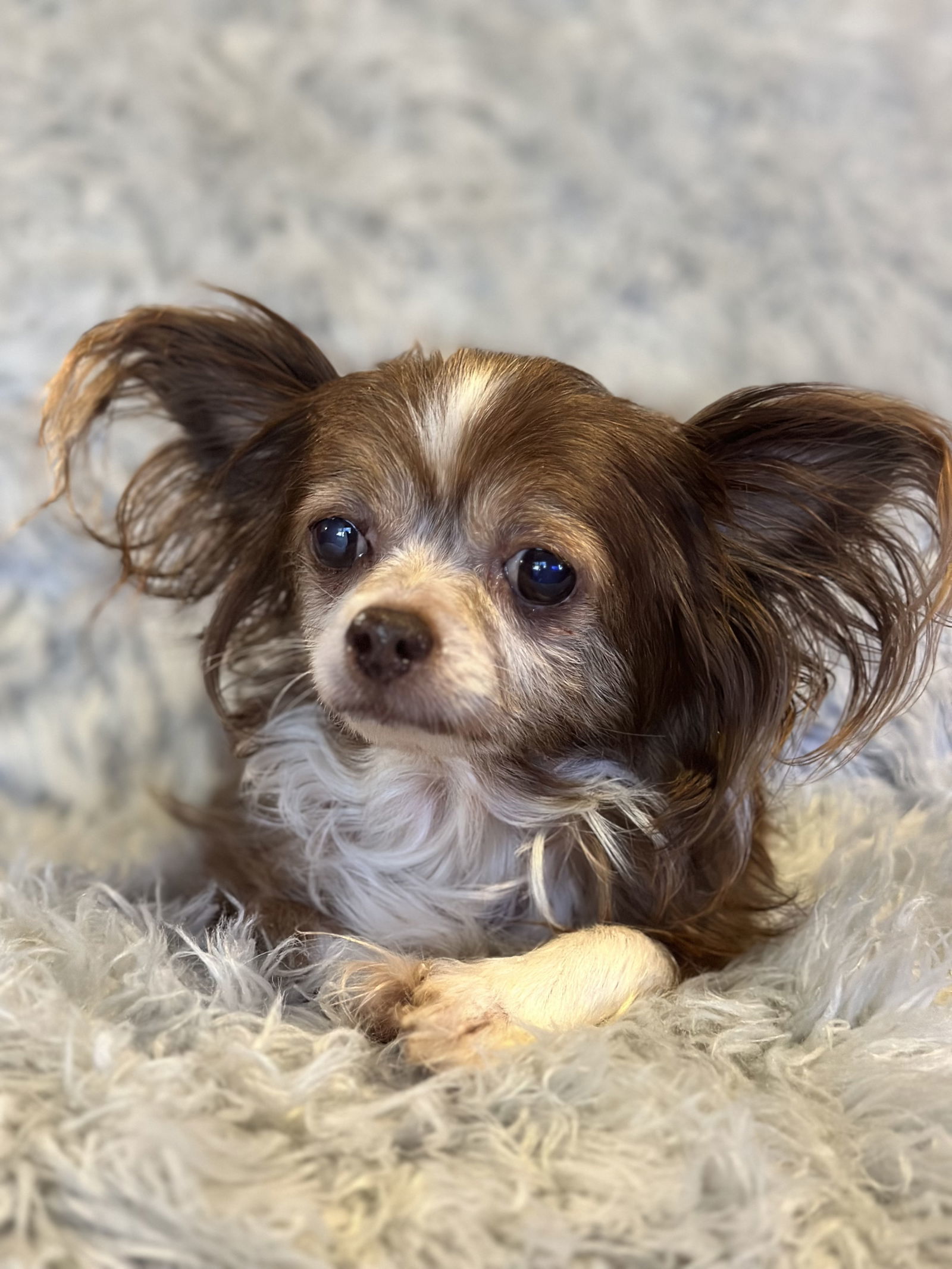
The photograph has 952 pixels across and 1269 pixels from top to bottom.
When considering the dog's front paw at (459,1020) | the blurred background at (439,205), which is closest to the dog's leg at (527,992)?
the dog's front paw at (459,1020)

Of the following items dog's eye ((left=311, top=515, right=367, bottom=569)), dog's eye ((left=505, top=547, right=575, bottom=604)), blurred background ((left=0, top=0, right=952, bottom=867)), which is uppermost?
blurred background ((left=0, top=0, right=952, bottom=867))

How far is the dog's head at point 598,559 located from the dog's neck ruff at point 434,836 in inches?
4.2

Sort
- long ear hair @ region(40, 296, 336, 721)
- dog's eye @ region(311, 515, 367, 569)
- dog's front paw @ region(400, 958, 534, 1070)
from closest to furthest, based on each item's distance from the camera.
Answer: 1. dog's front paw @ region(400, 958, 534, 1070)
2. dog's eye @ region(311, 515, 367, 569)
3. long ear hair @ region(40, 296, 336, 721)

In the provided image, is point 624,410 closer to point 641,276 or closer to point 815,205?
point 641,276

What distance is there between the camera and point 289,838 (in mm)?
2150

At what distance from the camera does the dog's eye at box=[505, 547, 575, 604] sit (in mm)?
1786

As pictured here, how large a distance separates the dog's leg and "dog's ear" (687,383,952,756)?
410 mm

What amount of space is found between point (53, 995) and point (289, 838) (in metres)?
0.69

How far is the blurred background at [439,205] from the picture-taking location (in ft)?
8.75

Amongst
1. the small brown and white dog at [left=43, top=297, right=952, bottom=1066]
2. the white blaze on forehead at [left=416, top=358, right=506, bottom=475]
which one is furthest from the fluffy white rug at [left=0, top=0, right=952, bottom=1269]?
the white blaze on forehead at [left=416, top=358, right=506, bottom=475]

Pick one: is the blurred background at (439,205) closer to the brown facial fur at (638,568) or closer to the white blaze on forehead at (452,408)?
the brown facial fur at (638,568)

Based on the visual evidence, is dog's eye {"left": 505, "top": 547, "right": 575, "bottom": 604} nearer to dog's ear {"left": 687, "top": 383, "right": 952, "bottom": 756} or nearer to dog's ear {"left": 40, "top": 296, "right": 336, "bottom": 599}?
dog's ear {"left": 687, "top": 383, "right": 952, "bottom": 756}

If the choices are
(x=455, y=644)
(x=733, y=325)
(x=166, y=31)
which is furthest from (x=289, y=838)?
(x=166, y=31)

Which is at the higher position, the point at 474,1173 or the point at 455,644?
the point at 455,644
